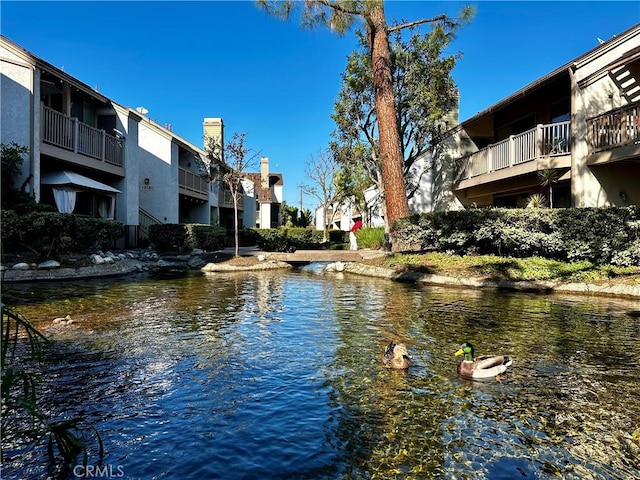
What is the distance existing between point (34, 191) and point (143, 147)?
428 inches

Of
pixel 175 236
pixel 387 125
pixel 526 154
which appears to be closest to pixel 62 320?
pixel 175 236

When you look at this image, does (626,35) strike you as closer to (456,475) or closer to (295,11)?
(295,11)

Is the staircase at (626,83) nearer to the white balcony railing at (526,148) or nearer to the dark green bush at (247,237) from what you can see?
→ the white balcony railing at (526,148)

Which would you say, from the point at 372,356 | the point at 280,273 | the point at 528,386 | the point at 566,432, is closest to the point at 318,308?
the point at 372,356

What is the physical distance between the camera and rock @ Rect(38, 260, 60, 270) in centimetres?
1357

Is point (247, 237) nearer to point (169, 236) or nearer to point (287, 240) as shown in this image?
point (287, 240)

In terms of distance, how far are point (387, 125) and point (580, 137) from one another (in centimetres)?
724

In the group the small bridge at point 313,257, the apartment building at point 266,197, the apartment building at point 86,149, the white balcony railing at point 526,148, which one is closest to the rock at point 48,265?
the apartment building at point 86,149

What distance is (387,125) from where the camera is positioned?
19344 mm

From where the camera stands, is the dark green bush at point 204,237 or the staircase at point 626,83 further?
the dark green bush at point 204,237

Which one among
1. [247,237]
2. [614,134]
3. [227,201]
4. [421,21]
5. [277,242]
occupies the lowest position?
[277,242]

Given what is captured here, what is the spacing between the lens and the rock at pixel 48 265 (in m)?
13.6

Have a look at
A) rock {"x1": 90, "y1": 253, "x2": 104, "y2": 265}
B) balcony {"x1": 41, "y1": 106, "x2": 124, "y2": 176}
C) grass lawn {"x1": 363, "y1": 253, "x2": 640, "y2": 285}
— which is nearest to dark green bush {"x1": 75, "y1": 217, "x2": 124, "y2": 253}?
rock {"x1": 90, "y1": 253, "x2": 104, "y2": 265}

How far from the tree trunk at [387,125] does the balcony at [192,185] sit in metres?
13.5
